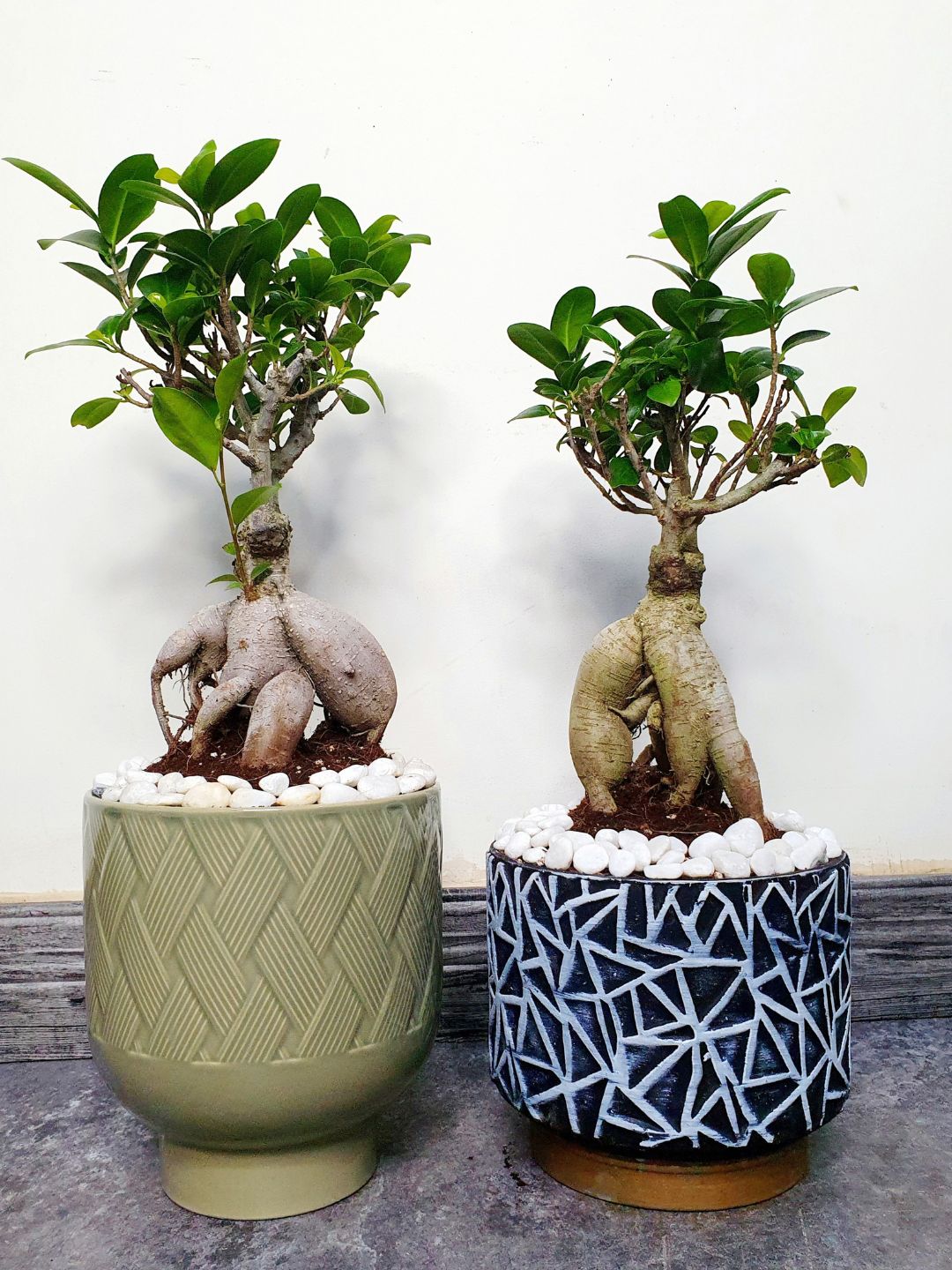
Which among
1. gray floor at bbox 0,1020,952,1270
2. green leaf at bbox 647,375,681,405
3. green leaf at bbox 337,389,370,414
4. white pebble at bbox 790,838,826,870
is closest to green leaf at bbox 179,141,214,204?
green leaf at bbox 337,389,370,414

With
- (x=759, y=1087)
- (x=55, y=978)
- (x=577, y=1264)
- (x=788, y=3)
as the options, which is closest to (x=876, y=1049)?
(x=759, y=1087)

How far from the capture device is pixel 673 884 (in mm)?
796

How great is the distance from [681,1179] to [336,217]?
3.09 ft

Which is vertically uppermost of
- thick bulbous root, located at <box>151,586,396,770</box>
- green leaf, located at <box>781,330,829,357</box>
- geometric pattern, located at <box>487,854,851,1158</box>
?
green leaf, located at <box>781,330,829,357</box>

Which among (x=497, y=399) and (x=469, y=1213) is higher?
(x=497, y=399)

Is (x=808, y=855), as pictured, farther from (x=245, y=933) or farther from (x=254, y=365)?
(x=254, y=365)

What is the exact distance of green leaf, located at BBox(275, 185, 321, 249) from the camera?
0.90 m

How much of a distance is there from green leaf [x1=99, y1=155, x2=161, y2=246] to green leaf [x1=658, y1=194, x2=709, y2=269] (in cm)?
45

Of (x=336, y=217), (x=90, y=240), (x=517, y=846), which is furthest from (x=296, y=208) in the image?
(x=517, y=846)

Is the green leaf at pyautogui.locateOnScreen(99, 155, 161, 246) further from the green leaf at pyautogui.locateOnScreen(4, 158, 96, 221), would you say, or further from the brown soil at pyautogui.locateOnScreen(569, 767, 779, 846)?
the brown soil at pyautogui.locateOnScreen(569, 767, 779, 846)

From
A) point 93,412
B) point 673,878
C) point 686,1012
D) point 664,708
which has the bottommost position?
point 686,1012

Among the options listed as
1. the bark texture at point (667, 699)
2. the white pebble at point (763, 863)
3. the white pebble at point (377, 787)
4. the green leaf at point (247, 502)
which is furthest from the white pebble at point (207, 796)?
the white pebble at point (763, 863)

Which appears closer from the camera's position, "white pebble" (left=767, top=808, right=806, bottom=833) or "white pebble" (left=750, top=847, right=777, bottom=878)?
"white pebble" (left=750, top=847, right=777, bottom=878)

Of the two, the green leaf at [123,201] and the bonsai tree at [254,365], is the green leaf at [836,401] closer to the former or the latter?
the bonsai tree at [254,365]
